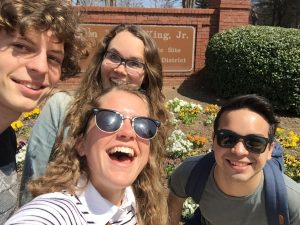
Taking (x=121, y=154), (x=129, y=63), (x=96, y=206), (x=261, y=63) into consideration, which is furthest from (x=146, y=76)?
(x=261, y=63)

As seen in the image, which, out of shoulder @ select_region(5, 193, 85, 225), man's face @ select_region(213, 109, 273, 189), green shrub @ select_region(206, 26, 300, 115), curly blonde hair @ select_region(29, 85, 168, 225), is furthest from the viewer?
green shrub @ select_region(206, 26, 300, 115)

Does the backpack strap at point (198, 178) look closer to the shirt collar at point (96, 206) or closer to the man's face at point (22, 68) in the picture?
the shirt collar at point (96, 206)

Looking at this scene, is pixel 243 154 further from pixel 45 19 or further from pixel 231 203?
pixel 45 19

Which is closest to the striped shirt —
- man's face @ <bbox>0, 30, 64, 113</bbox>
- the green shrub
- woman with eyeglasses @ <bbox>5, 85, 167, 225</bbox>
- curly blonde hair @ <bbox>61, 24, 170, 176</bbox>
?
woman with eyeglasses @ <bbox>5, 85, 167, 225</bbox>

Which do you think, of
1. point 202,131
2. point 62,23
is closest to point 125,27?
point 62,23

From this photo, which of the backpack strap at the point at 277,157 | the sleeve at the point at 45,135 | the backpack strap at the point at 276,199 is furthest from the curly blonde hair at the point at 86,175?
the backpack strap at the point at 277,157

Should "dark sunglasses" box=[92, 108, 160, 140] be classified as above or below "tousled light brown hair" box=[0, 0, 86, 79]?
below

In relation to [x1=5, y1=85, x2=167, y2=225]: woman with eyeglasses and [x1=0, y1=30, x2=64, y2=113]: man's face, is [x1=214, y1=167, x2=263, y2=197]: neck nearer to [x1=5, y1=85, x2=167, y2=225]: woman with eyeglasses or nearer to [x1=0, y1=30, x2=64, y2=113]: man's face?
[x1=5, y1=85, x2=167, y2=225]: woman with eyeglasses

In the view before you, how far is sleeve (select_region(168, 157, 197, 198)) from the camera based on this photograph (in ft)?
9.58

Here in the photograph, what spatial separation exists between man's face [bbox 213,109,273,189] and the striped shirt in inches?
32.5

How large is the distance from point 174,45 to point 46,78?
8.59 metres

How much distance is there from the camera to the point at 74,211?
1.63 metres

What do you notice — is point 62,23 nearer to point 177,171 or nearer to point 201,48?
point 177,171

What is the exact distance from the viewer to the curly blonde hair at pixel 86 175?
1891 mm
